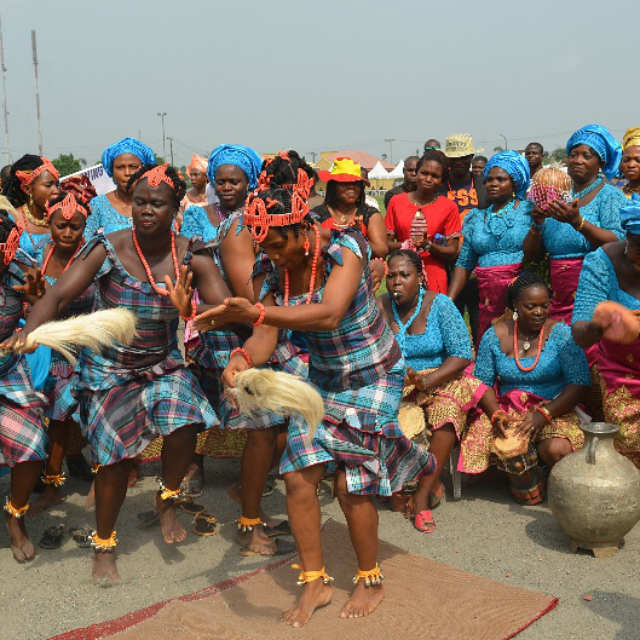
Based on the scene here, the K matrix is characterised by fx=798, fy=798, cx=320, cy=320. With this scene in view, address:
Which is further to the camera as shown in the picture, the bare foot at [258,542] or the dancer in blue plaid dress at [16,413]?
the bare foot at [258,542]

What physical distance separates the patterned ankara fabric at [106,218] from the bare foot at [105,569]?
2326 mm

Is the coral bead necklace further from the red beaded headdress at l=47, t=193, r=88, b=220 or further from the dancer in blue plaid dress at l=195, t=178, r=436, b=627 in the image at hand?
the red beaded headdress at l=47, t=193, r=88, b=220

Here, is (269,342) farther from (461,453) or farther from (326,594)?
(461,453)

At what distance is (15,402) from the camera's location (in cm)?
442

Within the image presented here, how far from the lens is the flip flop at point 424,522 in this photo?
485cm

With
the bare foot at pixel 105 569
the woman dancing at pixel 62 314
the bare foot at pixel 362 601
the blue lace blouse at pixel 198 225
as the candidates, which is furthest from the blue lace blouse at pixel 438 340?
the bare foot at pixel 105 569

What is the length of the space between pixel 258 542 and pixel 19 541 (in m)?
1.36

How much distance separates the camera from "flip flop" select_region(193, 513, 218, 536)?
4.84m

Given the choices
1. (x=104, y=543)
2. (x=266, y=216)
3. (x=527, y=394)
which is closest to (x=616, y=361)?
(x=527, y=394)

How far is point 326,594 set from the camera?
12.6ft

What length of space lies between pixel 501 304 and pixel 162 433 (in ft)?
9.88

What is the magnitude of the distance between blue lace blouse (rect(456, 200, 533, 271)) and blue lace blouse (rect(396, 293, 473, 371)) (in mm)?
976

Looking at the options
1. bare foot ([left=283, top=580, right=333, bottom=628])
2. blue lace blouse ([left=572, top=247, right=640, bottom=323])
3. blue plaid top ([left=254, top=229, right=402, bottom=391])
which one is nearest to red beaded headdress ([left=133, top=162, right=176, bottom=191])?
blue plaid top ([left=254, top=229, right=402, bottom=391])

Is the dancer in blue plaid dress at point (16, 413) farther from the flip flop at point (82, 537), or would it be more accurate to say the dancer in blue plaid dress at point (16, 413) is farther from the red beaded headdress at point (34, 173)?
the red beaded headdress at point (34, 173)
